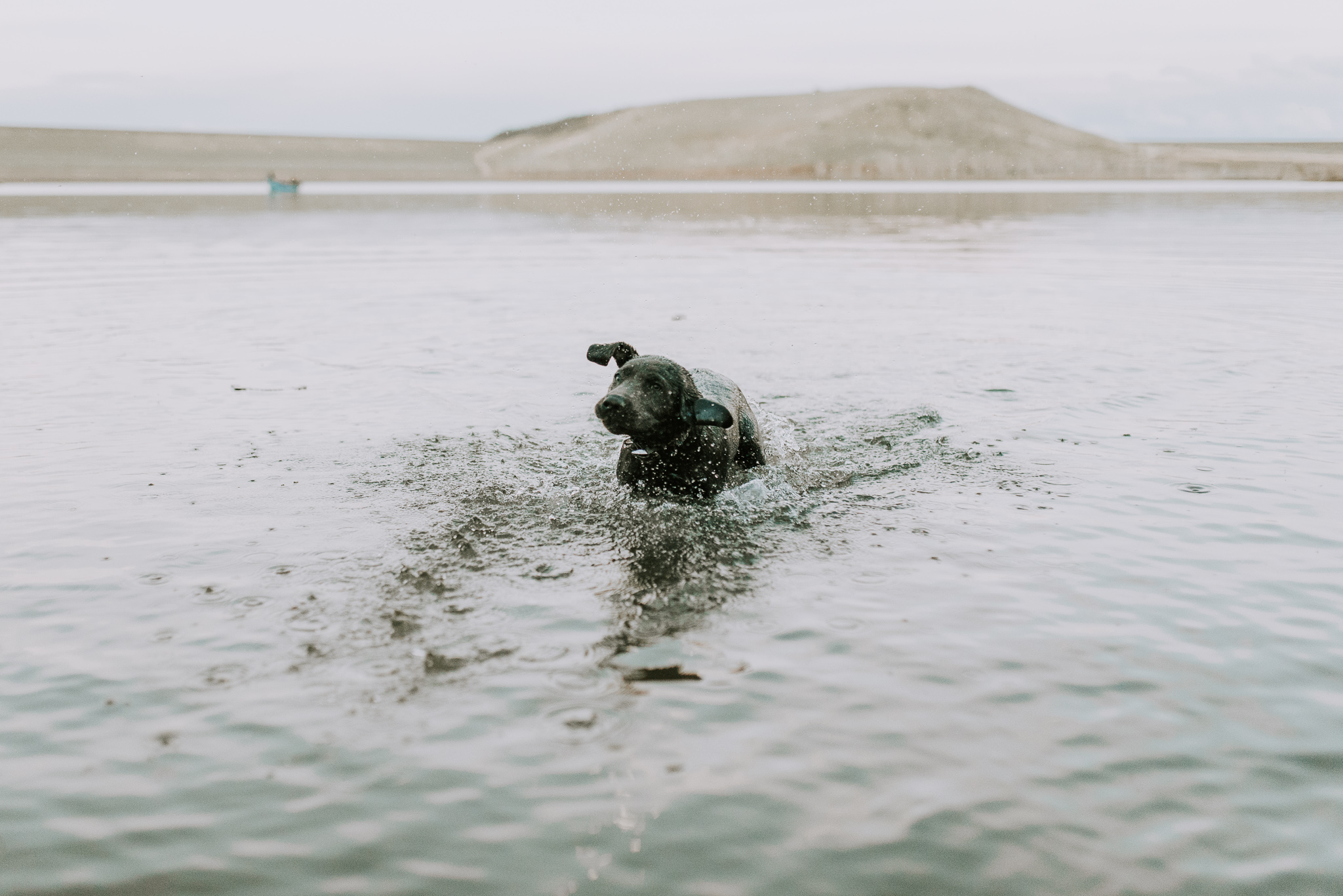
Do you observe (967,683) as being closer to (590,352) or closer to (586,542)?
(586,542)

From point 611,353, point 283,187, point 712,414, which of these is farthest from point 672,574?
point 283,187

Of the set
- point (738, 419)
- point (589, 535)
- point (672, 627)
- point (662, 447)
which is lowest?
point (672, 627)

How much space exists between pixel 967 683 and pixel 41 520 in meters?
7.49

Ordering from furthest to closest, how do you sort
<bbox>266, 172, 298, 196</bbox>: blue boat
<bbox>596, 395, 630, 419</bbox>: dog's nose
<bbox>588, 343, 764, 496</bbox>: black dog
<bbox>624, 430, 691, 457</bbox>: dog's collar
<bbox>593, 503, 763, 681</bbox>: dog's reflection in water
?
1. <bbox>266, 172, 298, 196</bbox>: blue boat
2. <bbox>624, 430, 691, 457</bbox>: dog's collar
3. <bbox>588, 343, 764, 496</bbox>: black dog
4. <bbox>596, 395, 630, 419</bbox>: dog's nose
5. <bbox>593, 503, 763, 681</bbox>: dog's reflection in water

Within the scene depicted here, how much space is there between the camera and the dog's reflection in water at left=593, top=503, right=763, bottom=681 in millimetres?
6332

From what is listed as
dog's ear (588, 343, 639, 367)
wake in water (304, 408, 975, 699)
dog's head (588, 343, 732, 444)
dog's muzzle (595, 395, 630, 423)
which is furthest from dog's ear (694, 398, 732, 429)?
dog's ear (588, 343, 639, 367)

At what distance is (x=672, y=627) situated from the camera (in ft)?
21.4

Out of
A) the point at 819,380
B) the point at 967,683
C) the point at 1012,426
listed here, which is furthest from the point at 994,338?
the point at 967,683

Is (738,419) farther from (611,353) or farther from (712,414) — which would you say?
(712,414)

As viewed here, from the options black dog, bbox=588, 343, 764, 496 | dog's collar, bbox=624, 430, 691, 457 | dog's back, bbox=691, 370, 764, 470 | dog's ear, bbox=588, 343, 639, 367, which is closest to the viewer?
black dog, bbox=588, 343, 764, 496

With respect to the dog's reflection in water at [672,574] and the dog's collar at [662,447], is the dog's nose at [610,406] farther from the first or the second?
the dog's reflection in water at [672,574]

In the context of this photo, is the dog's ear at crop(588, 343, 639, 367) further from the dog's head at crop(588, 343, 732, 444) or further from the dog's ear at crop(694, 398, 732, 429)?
the dog's ear at crop(694, 398, 732, 429)

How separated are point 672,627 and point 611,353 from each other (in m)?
3.32

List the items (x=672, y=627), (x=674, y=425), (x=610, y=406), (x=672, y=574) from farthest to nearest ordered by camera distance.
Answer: (x=674, y=425) < (x=610, y=406) < (x=672, y=574) < (x=672, y=627)
